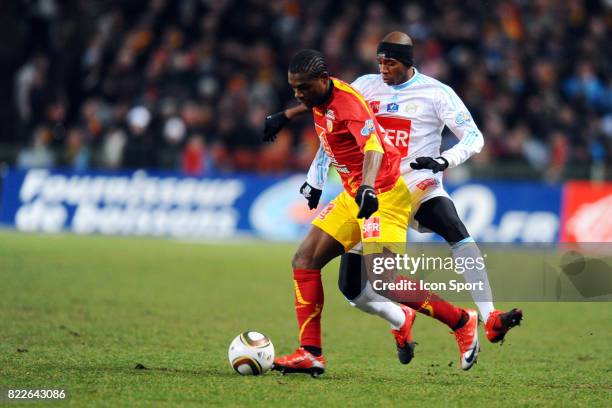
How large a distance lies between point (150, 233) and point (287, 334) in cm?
1082

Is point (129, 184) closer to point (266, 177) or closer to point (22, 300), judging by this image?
point (266, 177)

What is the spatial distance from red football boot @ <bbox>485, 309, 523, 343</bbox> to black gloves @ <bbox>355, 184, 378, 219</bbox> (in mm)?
1291

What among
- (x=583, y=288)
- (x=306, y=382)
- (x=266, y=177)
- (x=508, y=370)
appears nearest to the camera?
(x=306, y=382)

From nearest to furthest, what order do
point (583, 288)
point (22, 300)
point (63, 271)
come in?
1. point (583, 288)
2. point (22, 300)
3. point (63, 271)

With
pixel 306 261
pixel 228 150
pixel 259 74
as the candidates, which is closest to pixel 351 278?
pixel 306 261

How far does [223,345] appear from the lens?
9.19 m

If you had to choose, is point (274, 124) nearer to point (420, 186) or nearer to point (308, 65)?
point (308, 65)

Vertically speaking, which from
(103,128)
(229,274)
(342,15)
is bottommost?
(229,274)

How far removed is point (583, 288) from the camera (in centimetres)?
966

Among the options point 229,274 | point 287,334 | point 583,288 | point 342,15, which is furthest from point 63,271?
point 342,15

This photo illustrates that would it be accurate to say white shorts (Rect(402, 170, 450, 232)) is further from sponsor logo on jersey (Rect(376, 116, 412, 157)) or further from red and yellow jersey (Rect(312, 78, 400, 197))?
red and yellow jersey (Rect(312, 78, 400, 197))

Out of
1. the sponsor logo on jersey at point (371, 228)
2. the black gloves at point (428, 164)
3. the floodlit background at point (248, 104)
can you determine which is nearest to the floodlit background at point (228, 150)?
the floodlit background at point (248, 104)

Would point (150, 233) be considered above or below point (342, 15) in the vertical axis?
below

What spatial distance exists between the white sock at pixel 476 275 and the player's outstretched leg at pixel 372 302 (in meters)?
0.51
